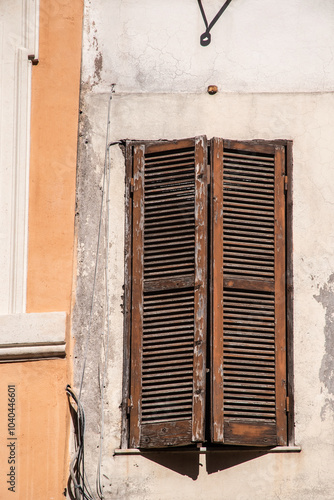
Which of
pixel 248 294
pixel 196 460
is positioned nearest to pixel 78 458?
pixel 196 460

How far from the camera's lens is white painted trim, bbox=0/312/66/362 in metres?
8.33

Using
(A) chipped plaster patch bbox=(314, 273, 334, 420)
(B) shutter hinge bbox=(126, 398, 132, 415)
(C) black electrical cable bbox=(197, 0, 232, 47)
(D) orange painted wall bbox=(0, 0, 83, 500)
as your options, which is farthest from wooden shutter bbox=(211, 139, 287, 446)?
(D) orange painted wall bbox=(0, 0, 83, 500)

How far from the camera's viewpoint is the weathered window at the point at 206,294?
8133 millimetres

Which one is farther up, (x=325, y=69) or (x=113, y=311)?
(x=325, y=69)

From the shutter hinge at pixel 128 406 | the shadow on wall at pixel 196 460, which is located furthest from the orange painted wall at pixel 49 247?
the shadow on wall at pixel 196 460

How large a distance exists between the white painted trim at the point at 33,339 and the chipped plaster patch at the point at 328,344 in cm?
181

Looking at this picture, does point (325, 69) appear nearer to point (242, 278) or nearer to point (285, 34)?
point (285, 34)

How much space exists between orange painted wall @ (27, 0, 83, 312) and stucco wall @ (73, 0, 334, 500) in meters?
0.09

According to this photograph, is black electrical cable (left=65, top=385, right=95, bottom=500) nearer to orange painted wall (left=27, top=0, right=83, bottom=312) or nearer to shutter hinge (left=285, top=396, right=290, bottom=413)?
orange painted wall (left=27, top=0, right=83, bottom=312)

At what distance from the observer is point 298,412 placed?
8266mm

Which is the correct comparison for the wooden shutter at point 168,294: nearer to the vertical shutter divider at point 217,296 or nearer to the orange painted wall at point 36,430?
the vertical shutter divider at point 217,296

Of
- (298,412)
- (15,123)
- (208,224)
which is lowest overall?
(298,412)

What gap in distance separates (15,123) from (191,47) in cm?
143

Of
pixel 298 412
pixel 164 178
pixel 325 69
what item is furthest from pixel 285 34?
pixel 298 412
